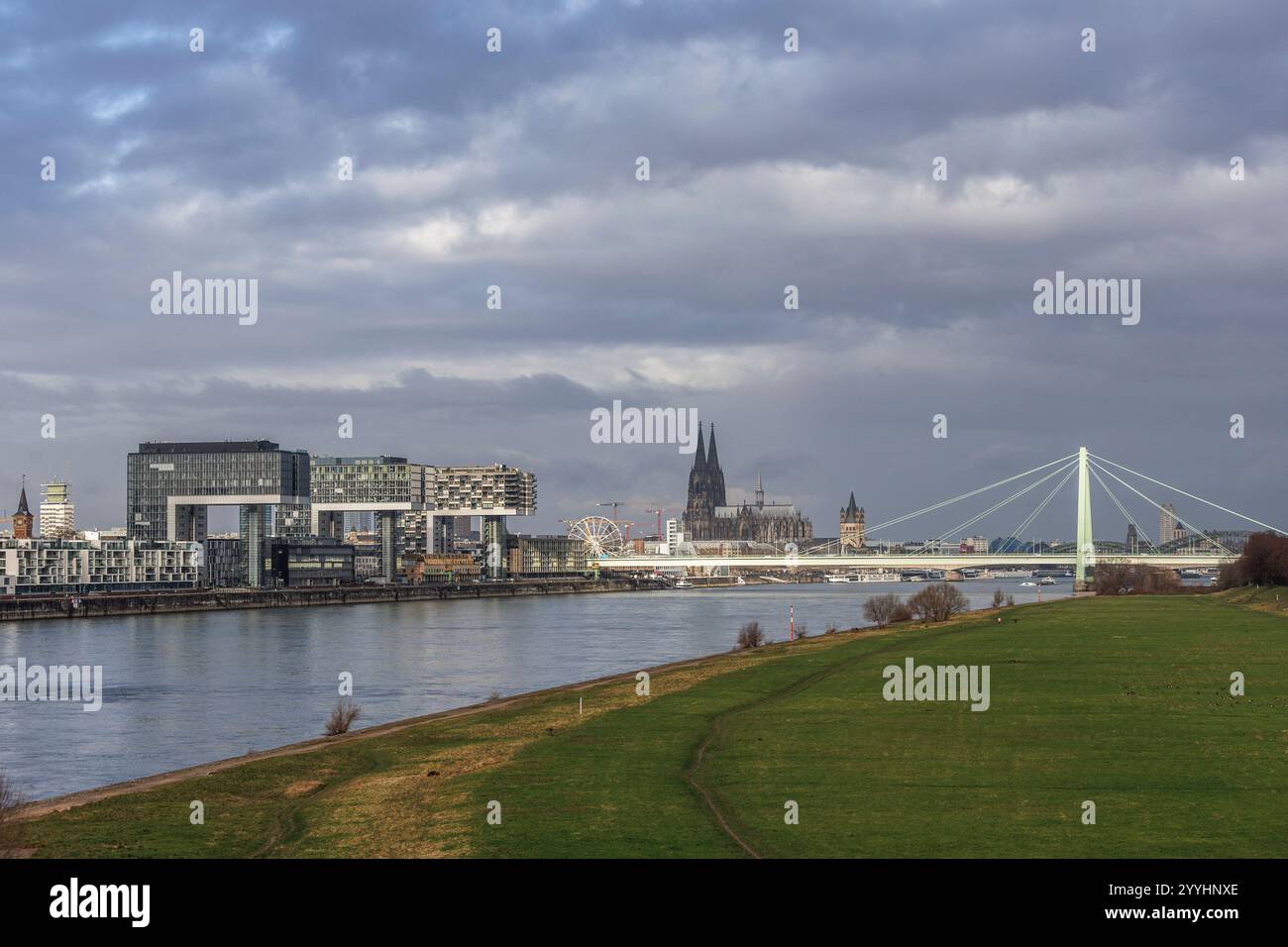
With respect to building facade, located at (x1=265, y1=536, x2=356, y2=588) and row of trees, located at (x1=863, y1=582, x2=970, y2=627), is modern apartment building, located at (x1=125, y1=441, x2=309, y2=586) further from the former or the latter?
row of trees, located at (x1=863, y1=582, x2=970, y2=627)

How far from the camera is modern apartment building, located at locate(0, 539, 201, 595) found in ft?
433

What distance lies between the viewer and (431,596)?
16288 centimetres

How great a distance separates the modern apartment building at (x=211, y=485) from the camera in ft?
504

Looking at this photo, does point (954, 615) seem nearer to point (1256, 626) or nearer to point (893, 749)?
point (1256, 626)

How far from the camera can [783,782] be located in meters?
20.2

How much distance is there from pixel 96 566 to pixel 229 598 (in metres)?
20.1

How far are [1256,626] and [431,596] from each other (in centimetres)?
11779

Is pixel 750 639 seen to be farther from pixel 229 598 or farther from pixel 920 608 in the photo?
pixel 229 598

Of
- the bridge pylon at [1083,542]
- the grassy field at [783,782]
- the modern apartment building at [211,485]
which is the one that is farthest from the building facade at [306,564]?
the grassy field at [783,782]

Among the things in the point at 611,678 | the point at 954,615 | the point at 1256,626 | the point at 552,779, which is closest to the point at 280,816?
the point at 552,779

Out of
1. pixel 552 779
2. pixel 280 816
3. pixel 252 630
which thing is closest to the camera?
pixel 280 816

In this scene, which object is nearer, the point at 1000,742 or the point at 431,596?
the point at 1000,742

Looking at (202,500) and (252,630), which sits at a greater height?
(202,500)
